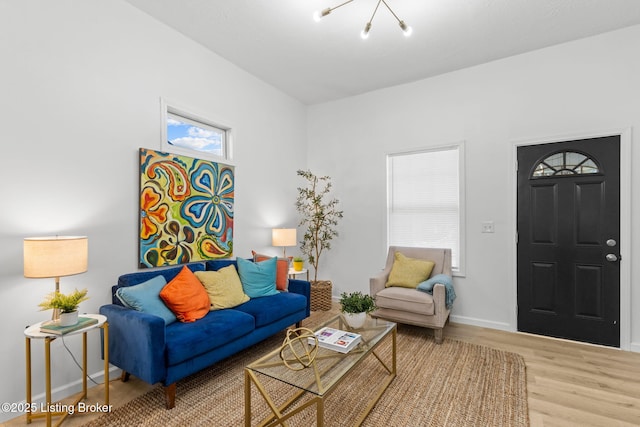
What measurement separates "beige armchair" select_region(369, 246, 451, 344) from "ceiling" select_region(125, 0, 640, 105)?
2325 millimetres

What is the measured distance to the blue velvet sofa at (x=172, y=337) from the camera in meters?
2.02

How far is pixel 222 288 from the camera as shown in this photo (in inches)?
112

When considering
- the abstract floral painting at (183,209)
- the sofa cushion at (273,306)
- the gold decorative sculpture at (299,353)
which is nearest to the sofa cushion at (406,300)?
the sofa cushion at (273,306)

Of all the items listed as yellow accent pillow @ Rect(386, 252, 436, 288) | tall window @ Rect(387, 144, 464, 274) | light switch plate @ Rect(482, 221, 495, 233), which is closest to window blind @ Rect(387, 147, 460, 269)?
tall window @ Rect(387, 144, 464, 274)

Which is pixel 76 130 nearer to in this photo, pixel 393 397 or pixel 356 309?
pixel 356 309

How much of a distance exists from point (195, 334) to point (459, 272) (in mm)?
3105

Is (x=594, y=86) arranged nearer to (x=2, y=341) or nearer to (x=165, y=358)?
(x=165, y=358)

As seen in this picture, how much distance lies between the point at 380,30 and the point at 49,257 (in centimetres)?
330

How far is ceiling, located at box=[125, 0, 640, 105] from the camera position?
8.97 feet

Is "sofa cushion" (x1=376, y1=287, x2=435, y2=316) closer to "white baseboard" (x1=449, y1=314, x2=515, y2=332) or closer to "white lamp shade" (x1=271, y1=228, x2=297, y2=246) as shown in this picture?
"white baseboard" (x1=449, y1=314, x2=515, y2=332)

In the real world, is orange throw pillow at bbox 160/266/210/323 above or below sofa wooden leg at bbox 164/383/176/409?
above

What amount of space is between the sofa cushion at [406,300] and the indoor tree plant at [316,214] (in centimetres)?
138

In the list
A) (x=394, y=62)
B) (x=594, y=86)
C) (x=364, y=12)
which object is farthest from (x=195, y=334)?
(x=594, y=86)

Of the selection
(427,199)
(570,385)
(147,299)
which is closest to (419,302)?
(570,385)
